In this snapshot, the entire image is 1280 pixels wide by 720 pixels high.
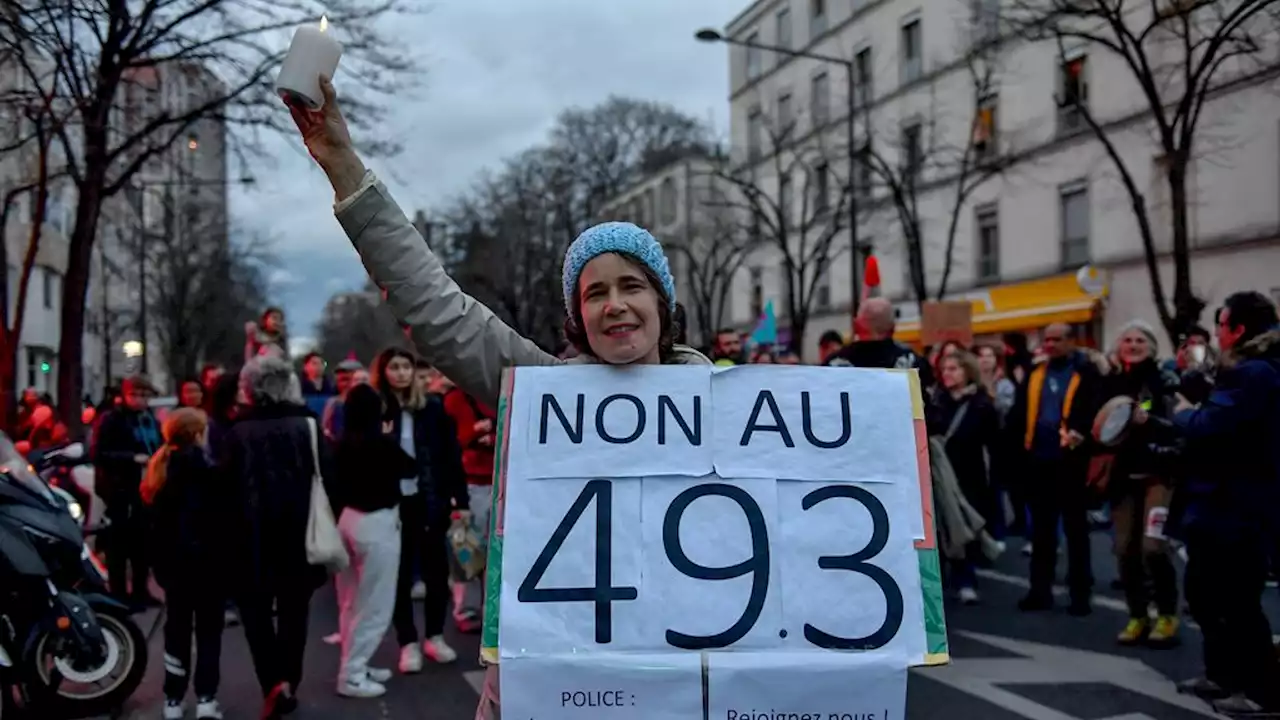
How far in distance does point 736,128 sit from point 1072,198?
68.1ft

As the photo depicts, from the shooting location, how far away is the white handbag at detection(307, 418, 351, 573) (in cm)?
611

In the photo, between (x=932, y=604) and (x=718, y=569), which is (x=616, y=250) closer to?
(x=718, y=569)

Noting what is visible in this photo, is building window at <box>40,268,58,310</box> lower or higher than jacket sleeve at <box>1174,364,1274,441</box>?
higher

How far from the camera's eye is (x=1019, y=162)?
95.8ft

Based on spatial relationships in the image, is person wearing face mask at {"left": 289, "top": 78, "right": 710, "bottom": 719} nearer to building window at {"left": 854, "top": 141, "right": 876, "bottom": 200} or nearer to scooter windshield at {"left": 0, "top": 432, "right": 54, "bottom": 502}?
scooter windshield at {"left": 0, "top": 432, "right": 54, "bottom": 502}

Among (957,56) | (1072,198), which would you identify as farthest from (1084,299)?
(957,56)

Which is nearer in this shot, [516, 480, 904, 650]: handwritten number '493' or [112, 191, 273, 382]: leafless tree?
[516, 480, 904, 650]: handwritten number '493'

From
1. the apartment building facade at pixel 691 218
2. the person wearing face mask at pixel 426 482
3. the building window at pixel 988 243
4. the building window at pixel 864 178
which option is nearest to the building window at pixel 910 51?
the building window at pixel 864 178

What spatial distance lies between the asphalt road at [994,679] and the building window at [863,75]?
29.8 meters

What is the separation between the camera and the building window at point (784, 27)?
1674 inches

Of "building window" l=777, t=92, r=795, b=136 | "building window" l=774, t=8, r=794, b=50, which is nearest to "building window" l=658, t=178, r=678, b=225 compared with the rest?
"building window" l=777, t=92, r=795, b=136

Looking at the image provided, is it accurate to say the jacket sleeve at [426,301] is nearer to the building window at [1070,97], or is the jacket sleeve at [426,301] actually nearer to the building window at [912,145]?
the building window at [1070,97]

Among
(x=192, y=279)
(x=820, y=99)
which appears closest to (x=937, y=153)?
(x=820, y=99)

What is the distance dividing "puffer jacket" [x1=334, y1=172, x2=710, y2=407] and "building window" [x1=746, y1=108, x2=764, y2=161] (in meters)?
41.0
